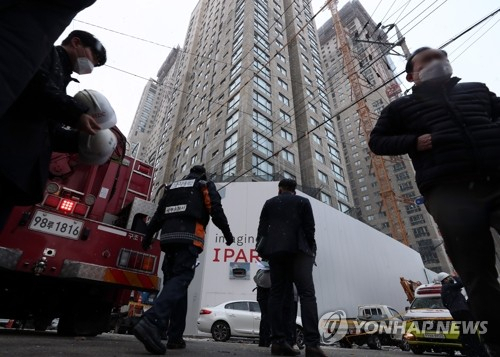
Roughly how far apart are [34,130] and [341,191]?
33082 mm

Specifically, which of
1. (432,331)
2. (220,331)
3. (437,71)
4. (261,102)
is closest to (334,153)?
(261,102)

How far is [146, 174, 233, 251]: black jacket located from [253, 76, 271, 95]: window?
29.0 m

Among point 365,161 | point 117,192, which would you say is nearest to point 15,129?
point 117,192

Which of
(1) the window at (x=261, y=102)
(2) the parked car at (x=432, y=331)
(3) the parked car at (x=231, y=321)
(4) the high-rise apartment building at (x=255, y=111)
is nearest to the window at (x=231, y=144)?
(4) the high-rise apartment building at (x=255, y=111)

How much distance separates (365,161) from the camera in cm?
7325

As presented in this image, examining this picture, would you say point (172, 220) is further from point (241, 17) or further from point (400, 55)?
point (241, 17)

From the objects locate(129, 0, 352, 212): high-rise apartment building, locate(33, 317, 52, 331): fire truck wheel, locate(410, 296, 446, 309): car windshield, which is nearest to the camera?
locate(33, 317, 52, 331): fire truck wheel

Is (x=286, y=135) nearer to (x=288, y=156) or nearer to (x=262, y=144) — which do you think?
(x=288, y=156)

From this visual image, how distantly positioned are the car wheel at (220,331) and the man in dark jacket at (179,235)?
8.29 metres

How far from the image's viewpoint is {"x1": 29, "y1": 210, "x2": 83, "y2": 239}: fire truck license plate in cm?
316

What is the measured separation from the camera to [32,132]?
4.25 feet

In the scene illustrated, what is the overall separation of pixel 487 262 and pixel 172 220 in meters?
2.53

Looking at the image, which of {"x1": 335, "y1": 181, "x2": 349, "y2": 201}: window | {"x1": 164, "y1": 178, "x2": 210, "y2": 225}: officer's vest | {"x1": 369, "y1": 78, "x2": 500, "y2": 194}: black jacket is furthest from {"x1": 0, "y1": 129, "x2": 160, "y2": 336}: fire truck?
{"x1": 335, "y1": 181, "x2": 349, "y2": 201}: window

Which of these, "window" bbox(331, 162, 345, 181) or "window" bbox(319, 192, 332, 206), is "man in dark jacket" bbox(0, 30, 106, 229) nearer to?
"window" bbox(319, 192, 332, 206)
